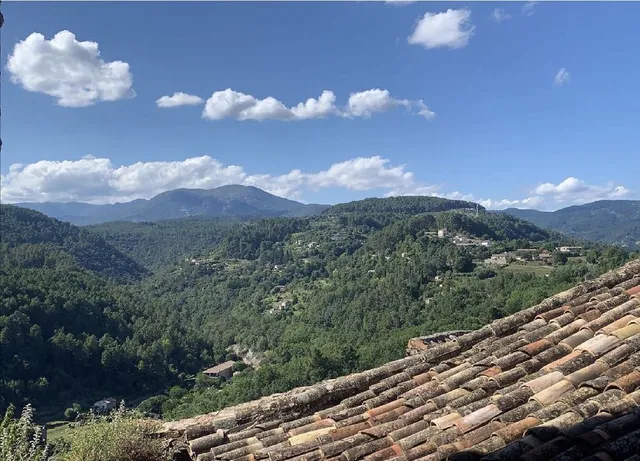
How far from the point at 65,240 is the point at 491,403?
183160mm

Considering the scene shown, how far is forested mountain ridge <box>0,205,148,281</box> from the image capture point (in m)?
142

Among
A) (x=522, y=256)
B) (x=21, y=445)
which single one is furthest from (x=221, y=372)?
(x=21, y=445)

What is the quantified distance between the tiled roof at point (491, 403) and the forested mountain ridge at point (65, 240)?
13100 cm

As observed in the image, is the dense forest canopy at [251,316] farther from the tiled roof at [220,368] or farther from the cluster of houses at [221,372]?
the tiled roof at [220,368]

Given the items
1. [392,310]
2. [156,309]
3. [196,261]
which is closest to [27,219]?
[196,261]

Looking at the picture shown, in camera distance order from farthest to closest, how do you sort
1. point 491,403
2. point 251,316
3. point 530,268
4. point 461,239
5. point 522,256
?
point 461,239, point 251,316, point 522,256, point 530,268, point 491,403

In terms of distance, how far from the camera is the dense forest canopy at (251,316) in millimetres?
54250

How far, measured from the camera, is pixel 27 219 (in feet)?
522

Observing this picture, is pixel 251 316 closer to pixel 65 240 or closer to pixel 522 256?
pixel 522 256

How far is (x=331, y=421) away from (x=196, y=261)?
166 meters

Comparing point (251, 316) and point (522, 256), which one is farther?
point (251, 316)

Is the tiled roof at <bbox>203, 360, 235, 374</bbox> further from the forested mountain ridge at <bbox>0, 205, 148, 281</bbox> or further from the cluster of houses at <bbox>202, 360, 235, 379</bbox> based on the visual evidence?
the forested mountain ridge at <bbox>0, 205, 148, 281</bbox>

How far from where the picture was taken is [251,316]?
336ft

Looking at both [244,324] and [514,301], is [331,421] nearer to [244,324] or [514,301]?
[514,301]
